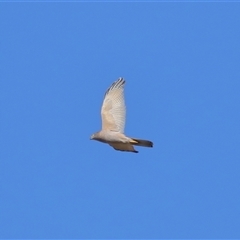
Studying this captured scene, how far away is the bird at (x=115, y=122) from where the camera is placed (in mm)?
15816

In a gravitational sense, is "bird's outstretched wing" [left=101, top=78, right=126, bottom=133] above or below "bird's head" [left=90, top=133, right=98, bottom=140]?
above

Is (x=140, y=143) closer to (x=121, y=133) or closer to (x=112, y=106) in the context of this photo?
(x=121, y=133)

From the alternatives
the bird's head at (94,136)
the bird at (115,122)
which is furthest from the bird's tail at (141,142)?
the bird's head at (94,136)

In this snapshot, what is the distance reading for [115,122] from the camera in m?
16.7

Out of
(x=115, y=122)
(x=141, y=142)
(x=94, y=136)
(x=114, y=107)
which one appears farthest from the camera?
(x=114, y=107)

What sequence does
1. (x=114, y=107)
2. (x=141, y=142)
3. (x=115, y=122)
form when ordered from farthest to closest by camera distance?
(x=114, y=107), (x=115, y=122), (x=141, y=142)

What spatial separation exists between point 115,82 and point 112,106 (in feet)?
2.79

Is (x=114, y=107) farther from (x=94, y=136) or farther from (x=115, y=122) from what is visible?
(x=94, y=136)

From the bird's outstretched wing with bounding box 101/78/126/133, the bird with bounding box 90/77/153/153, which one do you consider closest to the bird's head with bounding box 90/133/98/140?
the bird with bounding box 90/77/153/153

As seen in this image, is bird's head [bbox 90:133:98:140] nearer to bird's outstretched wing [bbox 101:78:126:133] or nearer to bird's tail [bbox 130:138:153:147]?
bird's outstretched wing [bbox 101:78:126:133]

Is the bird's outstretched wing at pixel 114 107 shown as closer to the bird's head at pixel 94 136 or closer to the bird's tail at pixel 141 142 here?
the bird's head at pixel 94 136

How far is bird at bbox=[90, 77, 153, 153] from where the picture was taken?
15.8m

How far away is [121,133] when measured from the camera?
16312mm

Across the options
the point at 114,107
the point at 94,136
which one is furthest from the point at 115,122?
the point at 94,136
